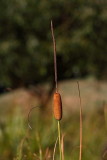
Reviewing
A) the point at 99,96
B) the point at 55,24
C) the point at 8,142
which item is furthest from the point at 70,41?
the point at 8,142

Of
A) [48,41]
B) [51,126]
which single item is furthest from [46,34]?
[51,126]

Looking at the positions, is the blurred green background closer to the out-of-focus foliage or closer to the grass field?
the out-of-focus foliage

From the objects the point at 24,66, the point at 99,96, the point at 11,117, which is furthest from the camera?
the point at 99,96

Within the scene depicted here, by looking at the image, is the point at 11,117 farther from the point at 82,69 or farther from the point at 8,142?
the point at 82,69

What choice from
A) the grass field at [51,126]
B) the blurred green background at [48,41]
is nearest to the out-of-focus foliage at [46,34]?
the blurred green background at [48,41]

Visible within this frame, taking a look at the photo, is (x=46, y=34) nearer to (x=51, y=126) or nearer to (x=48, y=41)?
(x=48, y=41)

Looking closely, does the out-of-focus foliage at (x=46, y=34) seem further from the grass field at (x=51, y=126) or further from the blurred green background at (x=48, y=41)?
the grass field at (x=51, y=126)
